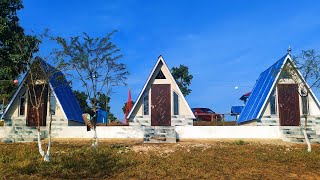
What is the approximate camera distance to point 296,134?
2939 centimetres

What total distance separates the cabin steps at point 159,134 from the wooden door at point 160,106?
719 millimetres

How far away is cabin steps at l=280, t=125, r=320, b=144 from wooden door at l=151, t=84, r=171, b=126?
31.6ft

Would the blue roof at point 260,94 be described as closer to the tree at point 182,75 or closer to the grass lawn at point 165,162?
the grass lawn at point 165,162

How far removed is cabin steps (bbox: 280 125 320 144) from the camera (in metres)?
27.9

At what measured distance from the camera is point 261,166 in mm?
19391

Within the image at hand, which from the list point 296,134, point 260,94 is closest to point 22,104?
point 260,94

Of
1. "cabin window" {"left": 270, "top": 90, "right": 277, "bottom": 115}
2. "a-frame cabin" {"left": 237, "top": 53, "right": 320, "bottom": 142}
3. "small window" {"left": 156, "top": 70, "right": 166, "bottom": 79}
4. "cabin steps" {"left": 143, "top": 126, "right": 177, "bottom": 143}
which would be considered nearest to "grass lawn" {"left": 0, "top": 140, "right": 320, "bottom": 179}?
"cabin steps" {"left": 143, "top": 126, "right": 177, "bottom": 143}

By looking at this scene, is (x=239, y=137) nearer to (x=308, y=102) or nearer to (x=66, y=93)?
(x=308, y=102)

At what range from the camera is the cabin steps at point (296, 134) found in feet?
91.4

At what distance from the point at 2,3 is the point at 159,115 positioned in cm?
1672

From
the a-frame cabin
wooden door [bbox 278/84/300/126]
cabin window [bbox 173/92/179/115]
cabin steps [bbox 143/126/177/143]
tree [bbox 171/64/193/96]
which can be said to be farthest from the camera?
tree [bbox 171/64/193/96]

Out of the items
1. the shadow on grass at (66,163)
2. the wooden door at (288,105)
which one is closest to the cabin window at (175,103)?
the wooden door at (288,105)

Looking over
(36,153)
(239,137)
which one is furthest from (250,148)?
(36,153)

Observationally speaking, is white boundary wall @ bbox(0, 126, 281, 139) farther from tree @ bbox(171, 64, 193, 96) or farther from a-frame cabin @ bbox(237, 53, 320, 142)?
tree @ bbox(171, 64, 193, 96)
